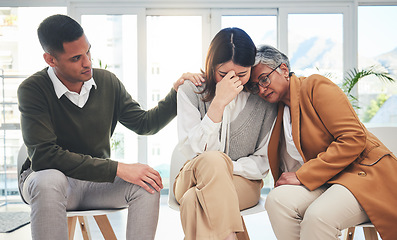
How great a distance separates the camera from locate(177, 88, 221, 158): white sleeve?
5.95ft

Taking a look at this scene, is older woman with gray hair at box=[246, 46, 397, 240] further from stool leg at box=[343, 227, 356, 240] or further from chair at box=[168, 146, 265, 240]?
stool leg at box=[343, 227, 356, 240]

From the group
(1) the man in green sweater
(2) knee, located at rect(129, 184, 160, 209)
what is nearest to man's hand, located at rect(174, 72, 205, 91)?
(1) the man in green sweater

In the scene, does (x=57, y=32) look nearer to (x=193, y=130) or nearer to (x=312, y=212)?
(x=193, y=130)

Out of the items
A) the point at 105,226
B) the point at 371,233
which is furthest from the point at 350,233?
the point at 105,226

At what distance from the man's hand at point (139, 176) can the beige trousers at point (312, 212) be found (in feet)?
1.57

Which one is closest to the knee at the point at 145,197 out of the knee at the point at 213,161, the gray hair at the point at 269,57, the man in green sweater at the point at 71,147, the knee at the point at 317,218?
→ the man in green sweater at the point at 71,147

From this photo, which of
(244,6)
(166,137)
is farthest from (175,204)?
(244,6)

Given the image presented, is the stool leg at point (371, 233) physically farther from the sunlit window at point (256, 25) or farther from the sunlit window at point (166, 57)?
the sunlit window at point (256, 25)

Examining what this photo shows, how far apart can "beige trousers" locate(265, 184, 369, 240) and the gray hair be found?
1.86 ft

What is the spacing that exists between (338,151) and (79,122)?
A: 1.13m

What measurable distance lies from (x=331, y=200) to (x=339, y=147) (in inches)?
8.7

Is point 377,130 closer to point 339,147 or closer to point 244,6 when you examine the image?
point 339,147

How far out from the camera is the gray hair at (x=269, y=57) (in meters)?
1.91

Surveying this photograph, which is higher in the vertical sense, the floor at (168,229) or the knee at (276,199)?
the knee at (276,199)
